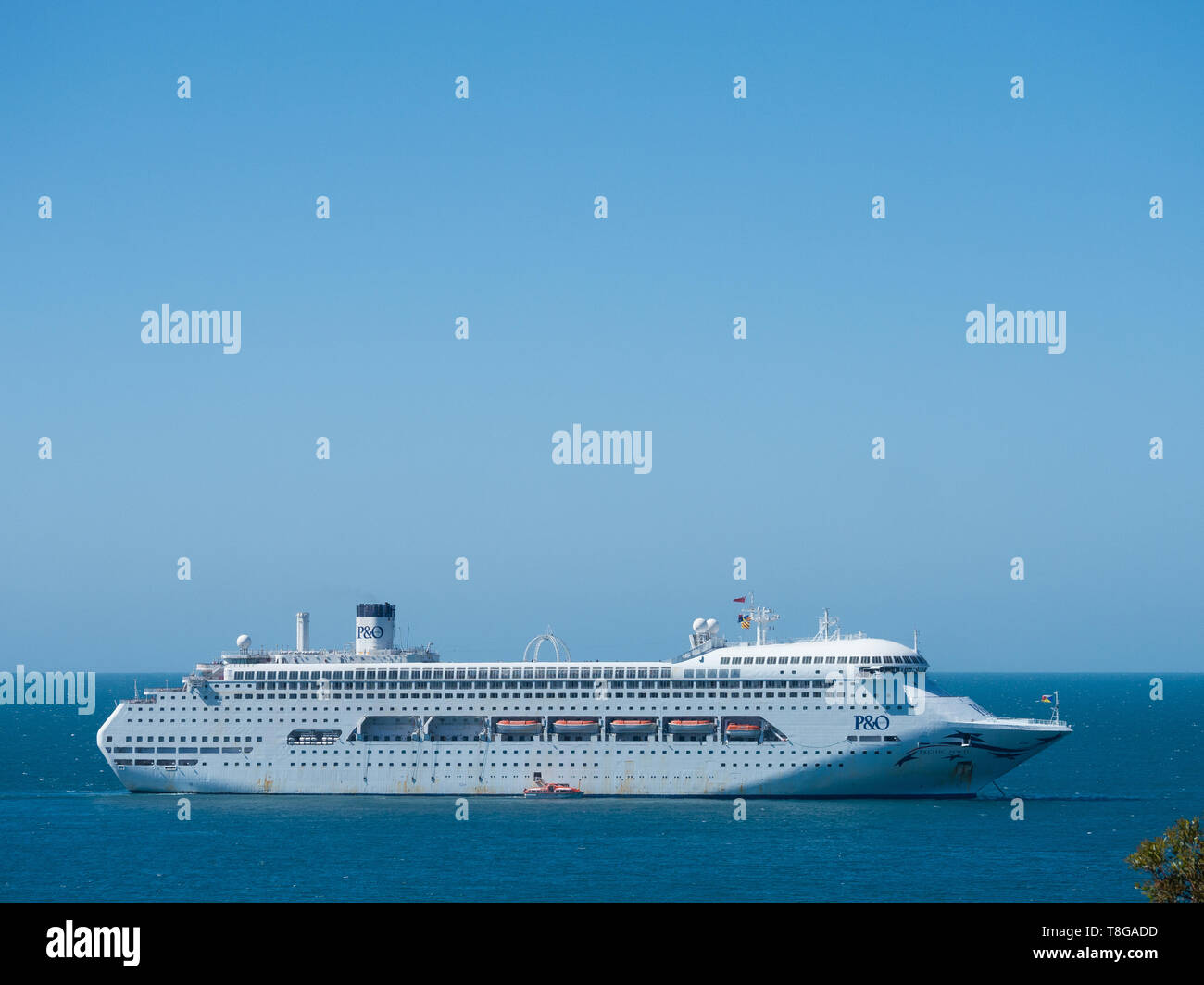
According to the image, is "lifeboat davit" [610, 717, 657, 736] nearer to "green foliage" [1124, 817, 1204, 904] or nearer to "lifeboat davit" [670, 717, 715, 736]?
"lifeboat davit" [670, 717, 715, 736]

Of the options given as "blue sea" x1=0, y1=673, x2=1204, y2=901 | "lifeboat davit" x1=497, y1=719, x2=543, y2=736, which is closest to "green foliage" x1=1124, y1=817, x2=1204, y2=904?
"blue sea" x1=0, y1=673, x2=1204, y2=901

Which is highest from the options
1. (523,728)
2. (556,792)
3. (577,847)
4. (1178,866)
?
(1178,866)

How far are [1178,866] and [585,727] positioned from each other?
44103 millimetres

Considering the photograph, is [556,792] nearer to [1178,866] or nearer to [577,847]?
[577,847]

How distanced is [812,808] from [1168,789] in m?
25.0

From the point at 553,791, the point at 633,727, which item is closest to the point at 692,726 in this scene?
the point at 633,727

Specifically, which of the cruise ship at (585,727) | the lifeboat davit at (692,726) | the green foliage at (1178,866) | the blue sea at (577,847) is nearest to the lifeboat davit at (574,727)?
the cruise ship at (585,727)

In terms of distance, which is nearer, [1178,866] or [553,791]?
[1178,866]

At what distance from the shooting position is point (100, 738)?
7038 cm

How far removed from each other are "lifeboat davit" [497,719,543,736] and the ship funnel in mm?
10266

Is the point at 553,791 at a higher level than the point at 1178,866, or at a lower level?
lower

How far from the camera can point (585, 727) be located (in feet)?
222
